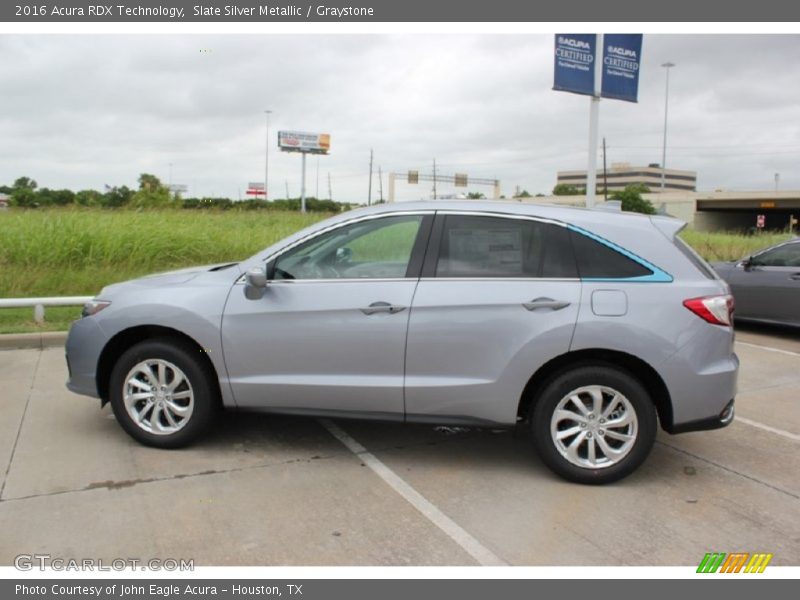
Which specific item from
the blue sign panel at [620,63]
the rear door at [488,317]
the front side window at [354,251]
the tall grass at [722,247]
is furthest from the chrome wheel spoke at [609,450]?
the tall grass at [722,247]

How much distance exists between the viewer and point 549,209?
423 centimetres

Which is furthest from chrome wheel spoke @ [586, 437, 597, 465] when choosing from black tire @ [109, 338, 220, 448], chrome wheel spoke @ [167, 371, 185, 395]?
chrome wheel spoke @ [167, 371, 185, 395]

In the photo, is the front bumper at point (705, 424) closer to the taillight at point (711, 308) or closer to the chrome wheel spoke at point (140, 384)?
the taillight at point (711, 308)

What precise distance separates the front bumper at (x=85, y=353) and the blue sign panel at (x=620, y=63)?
10.9 m

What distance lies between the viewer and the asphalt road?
10.6 ft

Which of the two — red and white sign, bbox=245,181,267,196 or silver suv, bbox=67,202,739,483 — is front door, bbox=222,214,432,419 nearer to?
silver suv, bbox=67,202,739,483

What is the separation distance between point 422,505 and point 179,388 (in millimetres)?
1845

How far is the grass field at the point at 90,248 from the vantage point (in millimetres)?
10688

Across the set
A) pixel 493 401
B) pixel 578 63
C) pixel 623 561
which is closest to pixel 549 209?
pixel 493 401

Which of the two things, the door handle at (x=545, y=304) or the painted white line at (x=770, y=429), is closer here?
the door handle at (x=545, y=304)

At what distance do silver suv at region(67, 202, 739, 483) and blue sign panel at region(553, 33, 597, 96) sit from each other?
876 cm

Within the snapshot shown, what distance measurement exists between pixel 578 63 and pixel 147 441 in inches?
423

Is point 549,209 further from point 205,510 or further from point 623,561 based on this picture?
point 205,510

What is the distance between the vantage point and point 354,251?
443 cm
